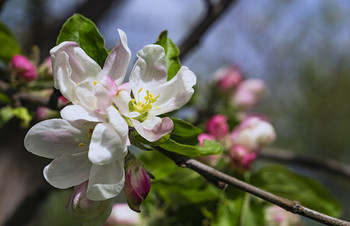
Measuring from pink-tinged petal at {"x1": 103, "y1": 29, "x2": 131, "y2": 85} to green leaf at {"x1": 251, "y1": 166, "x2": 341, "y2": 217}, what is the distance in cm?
44

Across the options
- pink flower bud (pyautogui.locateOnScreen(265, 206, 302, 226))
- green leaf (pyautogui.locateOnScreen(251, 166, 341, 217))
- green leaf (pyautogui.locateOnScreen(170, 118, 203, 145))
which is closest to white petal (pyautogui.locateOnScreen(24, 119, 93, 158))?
green leaf (pyautogui.locateOnScreen(170, 118, 203, 145))

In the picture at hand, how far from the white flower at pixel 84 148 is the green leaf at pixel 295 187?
45cm

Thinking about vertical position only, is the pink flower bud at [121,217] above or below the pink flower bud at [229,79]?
below

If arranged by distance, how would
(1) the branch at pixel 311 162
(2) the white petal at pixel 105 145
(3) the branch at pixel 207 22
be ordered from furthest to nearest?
(1) the branch at pixel 311 162, (3) the branch at pixel 207 22, (2) the white petal at pixel 105 145

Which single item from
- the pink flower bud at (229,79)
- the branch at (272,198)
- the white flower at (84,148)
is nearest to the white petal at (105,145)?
the white flower at (84,148)

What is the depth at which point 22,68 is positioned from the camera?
783 millimetres

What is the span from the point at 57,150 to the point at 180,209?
0.43 metres

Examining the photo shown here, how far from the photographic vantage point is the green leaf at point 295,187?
2.78 feet

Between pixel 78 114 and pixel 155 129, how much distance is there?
87mm

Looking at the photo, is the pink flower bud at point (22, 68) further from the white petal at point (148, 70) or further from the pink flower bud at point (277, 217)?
the pink flower bud at point (277, 217)

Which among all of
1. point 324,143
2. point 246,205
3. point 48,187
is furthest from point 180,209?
point 324,143

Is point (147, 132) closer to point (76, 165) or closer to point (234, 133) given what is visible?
point (76, 165)

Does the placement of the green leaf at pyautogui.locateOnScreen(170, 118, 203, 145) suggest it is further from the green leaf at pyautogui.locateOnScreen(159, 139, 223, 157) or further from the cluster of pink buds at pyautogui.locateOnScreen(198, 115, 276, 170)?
the cluster of pink buds at pyautogui.locateOnScreen(198, 115, 276, 170)

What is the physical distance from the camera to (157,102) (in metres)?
0.54
